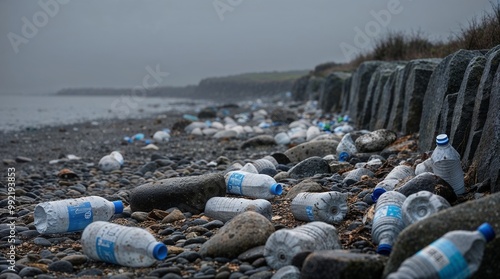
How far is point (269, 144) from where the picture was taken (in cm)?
961

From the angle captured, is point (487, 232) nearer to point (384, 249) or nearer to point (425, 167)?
point (384, 249)

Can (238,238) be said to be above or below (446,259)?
below

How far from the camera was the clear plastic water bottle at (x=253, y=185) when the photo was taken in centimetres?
447

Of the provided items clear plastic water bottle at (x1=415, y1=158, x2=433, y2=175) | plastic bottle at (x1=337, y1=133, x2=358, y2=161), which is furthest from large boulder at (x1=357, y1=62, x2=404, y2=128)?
clear plastic water bottle at (x1=415, y1=158, x2=433, y2=175)

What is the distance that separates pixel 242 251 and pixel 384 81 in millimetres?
7274

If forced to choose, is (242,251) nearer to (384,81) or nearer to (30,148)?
(384,81)

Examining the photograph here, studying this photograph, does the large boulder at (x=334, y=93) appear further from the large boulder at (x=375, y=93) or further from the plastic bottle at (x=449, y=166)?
the plastic bottle at (x=449, y=166)

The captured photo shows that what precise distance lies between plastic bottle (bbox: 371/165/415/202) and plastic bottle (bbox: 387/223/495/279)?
164 cm

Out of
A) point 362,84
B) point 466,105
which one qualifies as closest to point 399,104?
point 466,105

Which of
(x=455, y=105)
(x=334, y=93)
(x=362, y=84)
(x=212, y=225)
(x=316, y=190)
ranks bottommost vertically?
(x=212, y=225)

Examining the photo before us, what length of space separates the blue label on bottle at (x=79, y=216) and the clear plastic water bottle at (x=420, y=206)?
98.8 inches

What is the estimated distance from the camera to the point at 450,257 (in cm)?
210

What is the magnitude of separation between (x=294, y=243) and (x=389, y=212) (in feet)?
2.38

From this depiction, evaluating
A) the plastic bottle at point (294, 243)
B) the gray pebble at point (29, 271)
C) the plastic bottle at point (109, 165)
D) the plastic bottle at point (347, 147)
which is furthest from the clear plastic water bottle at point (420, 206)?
the plastic bottle at point (109, 165)
